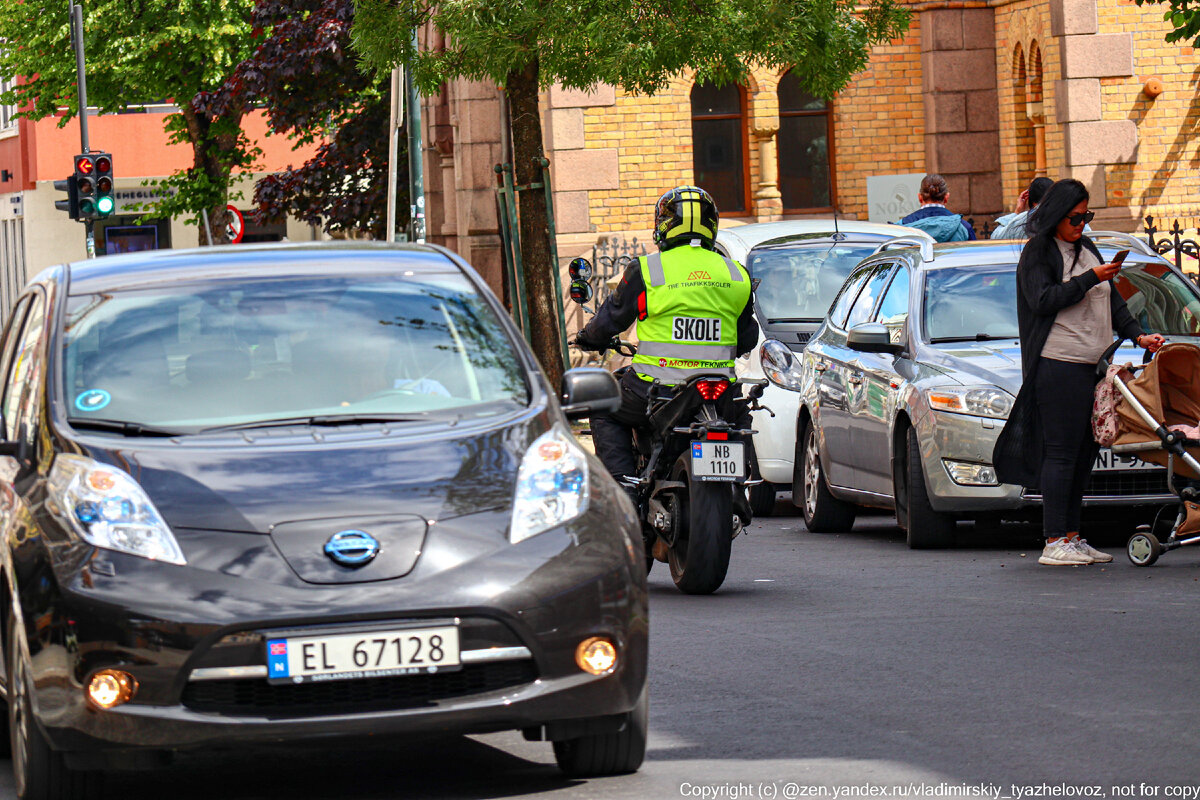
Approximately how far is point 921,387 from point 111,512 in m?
7.07

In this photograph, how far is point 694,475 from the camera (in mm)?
10039

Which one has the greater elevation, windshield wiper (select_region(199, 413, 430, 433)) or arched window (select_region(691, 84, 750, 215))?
arched window (select_region(691, 84, 750, 215))

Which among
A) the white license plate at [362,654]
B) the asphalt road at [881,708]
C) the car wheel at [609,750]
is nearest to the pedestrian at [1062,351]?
the asphalt road at [881,708]

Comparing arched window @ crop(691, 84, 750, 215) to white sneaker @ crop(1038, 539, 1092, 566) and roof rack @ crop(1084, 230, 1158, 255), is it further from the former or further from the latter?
white sneaker @ crop(1038, 539, 1092, 566)

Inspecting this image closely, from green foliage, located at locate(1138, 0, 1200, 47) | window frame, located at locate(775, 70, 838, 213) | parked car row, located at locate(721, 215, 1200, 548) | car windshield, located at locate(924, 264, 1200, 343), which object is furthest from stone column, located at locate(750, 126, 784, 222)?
car windshield, located at locate(924, 264, 1200, 343)

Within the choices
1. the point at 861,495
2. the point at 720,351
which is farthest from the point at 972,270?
the point at 720,351

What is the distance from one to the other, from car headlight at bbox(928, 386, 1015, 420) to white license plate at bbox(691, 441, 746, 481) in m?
2.17

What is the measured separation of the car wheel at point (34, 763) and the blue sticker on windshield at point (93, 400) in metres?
0.66

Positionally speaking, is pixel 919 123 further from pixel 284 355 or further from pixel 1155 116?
pixel 284 355

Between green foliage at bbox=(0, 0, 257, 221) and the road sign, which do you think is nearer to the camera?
green foliage at bbox=(0, 0, 257, 221)

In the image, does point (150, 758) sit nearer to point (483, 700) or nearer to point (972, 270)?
point (483, 700)

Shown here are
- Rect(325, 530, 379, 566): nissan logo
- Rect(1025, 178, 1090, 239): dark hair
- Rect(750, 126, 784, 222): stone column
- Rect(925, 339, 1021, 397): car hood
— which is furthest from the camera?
Rect(750, 126, 784, 222): stone column

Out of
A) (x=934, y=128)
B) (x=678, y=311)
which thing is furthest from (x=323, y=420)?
(x=934, y=128)

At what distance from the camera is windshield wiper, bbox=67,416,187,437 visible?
6.16m
